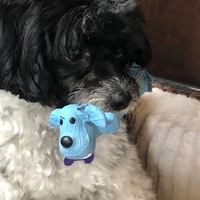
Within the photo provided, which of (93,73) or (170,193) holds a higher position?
(93,73)

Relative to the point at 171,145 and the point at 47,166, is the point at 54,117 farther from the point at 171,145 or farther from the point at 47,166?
the point at 171,145

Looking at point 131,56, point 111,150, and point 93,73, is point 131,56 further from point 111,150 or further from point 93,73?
point 111,150

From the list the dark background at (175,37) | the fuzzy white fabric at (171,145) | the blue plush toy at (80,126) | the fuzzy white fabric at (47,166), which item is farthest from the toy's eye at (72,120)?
the dark background at (175,37)

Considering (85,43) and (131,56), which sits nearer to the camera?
(85,43)


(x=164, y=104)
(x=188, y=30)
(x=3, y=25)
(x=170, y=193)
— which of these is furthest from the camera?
(x=188, y=30)

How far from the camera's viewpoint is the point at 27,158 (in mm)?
1102

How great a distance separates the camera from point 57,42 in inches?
36.9

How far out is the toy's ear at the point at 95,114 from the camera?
96cm

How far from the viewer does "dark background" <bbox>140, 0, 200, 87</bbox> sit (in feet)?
6.64

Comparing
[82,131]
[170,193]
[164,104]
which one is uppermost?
[82,131]

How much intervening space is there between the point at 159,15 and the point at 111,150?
40.5 inches

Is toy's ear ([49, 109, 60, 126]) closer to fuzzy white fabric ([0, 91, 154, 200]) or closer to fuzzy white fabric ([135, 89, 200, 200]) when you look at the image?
fuzzy white fabric ([0, 91, 154, 200])

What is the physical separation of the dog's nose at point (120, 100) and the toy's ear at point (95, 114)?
0.03 metres

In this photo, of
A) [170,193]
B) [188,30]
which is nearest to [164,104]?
[170,193]
